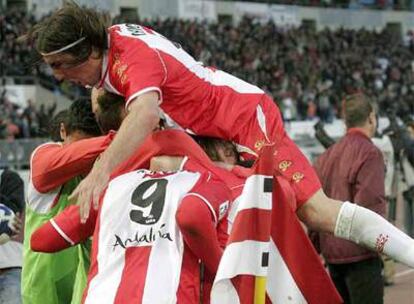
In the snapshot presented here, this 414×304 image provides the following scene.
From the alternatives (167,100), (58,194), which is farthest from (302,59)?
(167,100)

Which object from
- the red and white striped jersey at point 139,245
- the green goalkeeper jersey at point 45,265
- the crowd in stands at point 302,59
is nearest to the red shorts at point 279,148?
the green goalkeeper jersey at point 45,265

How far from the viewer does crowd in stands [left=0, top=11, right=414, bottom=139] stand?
96.7 ft

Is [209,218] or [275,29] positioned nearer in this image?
[209,218]

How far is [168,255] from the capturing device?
274 centimetres

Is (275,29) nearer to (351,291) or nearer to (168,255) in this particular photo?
(351,291)

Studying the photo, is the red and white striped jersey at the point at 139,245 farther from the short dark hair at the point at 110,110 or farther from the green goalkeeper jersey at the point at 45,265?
the green goalkeeper jersey at the point at 45,265

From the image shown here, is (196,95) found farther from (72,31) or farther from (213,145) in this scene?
(72,31)

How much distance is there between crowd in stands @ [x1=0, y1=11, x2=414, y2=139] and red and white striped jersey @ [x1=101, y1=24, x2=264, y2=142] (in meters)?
20.7

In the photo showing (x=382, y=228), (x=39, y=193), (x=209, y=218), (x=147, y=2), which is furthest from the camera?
(x=147, y=2)

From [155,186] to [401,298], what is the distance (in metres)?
6.03

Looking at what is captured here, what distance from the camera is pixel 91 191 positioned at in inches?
113

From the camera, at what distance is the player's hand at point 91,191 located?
287cm

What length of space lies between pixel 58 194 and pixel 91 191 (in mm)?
1087

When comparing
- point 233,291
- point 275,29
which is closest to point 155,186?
point 233,291
